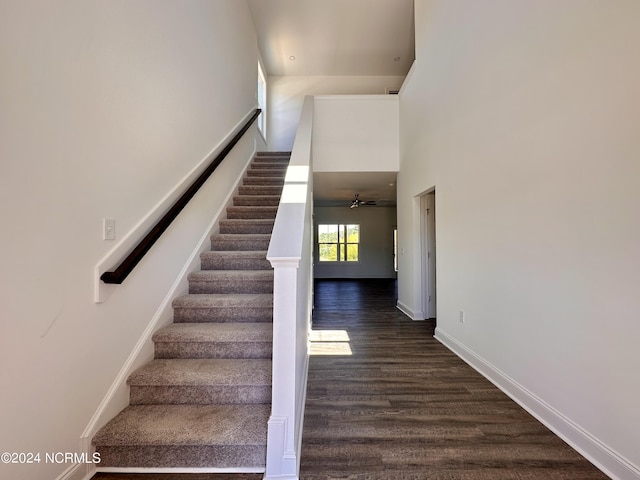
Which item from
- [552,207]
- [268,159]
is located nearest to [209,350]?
[552,207]

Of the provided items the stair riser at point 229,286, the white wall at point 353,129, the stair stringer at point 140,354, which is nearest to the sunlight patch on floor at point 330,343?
the stair riser at point 229,286

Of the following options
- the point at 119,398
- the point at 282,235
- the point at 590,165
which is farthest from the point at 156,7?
the point at 590,165

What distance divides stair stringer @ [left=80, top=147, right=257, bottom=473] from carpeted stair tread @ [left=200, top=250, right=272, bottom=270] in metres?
0.08

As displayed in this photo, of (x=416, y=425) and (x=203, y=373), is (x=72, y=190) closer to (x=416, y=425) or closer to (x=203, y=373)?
(x=203, y=373)

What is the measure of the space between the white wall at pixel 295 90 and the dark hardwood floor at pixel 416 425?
6.03 m

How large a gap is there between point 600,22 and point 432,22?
8.73 feet

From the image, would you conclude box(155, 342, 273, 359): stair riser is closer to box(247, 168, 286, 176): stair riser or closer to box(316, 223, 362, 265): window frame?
box(247, 168, 286, 176): stair riser

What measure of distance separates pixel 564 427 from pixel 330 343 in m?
2.20

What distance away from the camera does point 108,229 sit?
5.55 feet

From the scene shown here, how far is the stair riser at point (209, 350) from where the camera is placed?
6.89ft

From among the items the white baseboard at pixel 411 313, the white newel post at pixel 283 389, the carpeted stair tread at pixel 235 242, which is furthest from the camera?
the white baseboard at pixel 411 313

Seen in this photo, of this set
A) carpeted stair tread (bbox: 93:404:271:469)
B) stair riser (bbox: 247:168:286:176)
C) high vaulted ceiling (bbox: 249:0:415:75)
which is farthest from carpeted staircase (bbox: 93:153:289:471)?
high vaulted ceiling (bbox: 249:0:415:75)

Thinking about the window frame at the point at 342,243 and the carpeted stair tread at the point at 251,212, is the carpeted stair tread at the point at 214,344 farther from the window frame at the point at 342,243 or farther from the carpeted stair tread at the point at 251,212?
the window frame at the point at 342,243

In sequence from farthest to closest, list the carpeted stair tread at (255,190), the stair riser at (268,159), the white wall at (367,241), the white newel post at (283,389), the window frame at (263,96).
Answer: the white wall at (367,241) < the window frame at (263,96) < the stair riser at (268,159) < the carpeted stair tread at (255,190) < the white newel post at (283,389)
